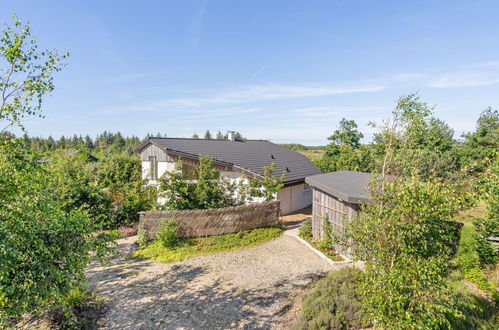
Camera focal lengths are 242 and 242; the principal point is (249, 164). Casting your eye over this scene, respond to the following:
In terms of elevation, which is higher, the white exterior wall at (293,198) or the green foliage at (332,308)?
the white exterior wall at (293,198)

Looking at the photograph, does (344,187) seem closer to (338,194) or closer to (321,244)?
(338,194)

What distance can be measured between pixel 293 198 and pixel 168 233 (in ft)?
33.9

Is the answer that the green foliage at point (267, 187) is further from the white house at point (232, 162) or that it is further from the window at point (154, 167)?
the window at point (154, 167)

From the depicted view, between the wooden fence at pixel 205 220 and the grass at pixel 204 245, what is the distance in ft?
1.15

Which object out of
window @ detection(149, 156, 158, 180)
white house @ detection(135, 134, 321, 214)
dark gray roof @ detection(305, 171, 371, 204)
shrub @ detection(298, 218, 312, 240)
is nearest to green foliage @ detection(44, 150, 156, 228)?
window @ detection(149, 156, 158, 180)

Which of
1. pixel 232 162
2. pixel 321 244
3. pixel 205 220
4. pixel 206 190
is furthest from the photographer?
pixel 232 162

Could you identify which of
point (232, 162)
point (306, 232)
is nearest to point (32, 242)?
point (306, 232)

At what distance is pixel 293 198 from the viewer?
63.2ft

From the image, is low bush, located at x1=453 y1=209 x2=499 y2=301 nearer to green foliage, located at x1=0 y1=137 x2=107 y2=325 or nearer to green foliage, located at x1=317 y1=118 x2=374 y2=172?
green foliage, located at x1=317 y1=118 x2=374 y2=172

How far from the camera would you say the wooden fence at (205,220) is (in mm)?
13148

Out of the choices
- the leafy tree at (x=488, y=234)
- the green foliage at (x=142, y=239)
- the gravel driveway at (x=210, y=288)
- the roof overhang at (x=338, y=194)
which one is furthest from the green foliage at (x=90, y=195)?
the leafy tree at (x=488, y=234)

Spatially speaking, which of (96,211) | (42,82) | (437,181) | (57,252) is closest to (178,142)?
(96,211)

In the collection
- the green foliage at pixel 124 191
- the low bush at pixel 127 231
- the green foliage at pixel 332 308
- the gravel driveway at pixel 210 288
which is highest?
the green foliage at pixel 124 191

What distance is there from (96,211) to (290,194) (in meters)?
13.5
